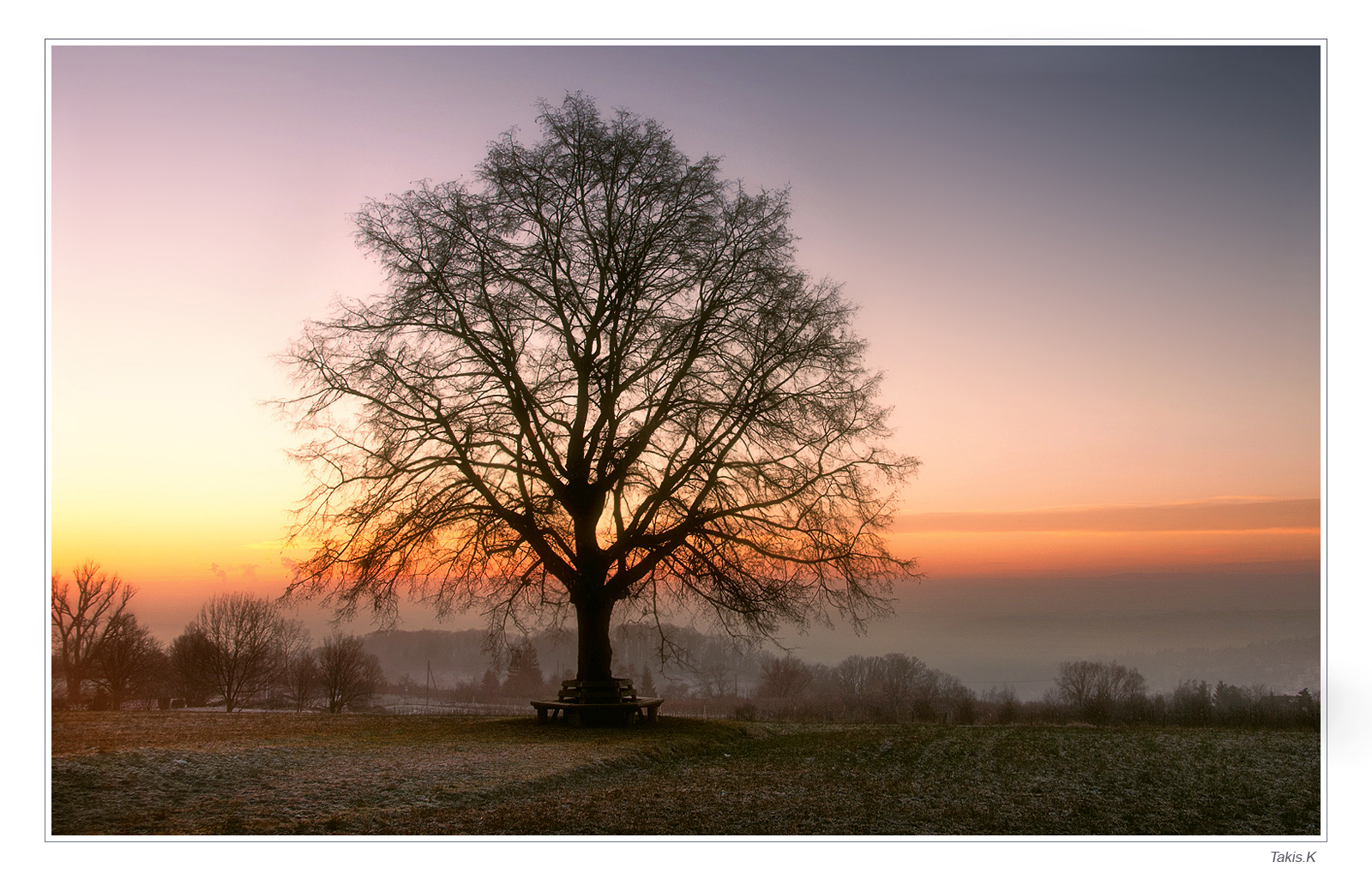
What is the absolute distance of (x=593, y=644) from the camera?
15.7 m

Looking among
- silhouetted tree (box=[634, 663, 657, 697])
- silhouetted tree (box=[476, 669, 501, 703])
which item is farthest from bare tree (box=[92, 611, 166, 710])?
silhouetted tree (box=[634, 663, 657, 697])

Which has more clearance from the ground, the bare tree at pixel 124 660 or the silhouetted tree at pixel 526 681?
the bare tree at pixel 124 660

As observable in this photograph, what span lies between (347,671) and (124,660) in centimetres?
676

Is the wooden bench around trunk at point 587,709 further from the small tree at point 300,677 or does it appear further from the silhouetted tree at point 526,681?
the small tree at point 300,677

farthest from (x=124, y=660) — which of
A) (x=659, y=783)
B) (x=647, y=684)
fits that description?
(x=659, y=783)

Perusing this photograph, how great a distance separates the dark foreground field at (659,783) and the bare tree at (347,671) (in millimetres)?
8256

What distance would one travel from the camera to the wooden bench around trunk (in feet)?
50.1

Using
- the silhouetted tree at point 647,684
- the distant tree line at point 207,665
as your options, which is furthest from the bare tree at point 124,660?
the silhouetted tree at point 647,684

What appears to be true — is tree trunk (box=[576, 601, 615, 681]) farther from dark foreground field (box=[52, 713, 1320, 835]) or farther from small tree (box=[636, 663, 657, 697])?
small tree (box=[636, 663, 657, 697])

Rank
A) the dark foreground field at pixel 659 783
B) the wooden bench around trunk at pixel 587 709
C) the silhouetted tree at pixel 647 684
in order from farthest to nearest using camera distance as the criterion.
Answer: the silhouetted tree at pixel 647 684 < the wooden bench around trunk at pixel 587 709 < the dark foreground field at pixel 659 783

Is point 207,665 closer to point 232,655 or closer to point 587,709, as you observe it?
point 232,655

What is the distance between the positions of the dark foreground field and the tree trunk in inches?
83.8

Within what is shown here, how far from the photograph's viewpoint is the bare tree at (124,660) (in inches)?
645
